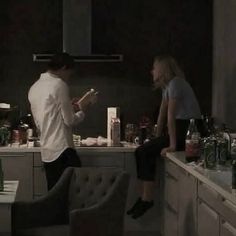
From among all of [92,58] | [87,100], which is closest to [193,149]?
[87,100]

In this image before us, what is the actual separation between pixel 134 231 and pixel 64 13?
2.04 meters

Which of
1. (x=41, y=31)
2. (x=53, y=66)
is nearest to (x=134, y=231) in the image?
(x=53, y=66)

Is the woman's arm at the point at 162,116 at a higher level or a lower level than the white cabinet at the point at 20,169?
higher

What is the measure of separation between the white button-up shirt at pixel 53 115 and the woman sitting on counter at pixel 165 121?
673 millimetres

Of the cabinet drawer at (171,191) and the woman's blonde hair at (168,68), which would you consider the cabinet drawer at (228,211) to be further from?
the woman's blonde hair at (168,68)

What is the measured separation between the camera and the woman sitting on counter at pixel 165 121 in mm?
4949

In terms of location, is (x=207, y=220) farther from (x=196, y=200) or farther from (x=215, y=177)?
(x=196, y=200)

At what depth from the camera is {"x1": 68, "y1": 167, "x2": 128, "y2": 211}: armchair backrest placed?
4035mm

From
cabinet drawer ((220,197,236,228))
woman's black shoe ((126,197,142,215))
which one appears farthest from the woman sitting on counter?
cabinet drawer ((220,197,236,228))

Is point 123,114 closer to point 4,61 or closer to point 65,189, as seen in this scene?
point 4,61

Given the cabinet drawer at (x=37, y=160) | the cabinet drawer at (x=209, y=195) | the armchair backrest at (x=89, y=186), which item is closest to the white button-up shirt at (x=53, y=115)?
the cabinet drawer at (x=37, y=160)

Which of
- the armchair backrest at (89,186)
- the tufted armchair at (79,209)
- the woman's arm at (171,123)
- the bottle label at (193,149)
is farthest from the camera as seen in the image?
the woman's arm at (171,123)

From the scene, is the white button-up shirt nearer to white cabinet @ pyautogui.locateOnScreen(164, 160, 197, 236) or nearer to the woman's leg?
the woman's leg

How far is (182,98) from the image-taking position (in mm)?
5027
